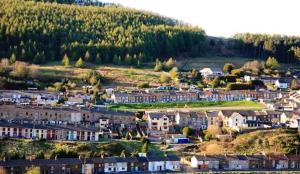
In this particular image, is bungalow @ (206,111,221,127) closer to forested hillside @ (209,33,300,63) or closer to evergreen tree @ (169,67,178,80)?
evergreen tree @ (169,67,178,80)


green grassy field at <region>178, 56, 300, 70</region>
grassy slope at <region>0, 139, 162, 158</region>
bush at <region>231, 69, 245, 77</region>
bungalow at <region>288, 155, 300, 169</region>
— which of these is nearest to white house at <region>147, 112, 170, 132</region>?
grassy slope at <region>0, 139, 162, 158</region>

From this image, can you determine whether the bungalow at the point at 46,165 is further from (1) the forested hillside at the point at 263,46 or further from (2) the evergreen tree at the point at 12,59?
(1) the forested hillside at the point at 263,46

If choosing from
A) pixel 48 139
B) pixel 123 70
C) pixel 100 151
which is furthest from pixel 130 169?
pixel 123 70

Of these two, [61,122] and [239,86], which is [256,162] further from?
[239,86]

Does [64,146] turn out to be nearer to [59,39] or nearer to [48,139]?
[48,139]

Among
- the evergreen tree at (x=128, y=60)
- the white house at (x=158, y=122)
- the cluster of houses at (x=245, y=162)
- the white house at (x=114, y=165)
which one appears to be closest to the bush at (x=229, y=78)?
the evergreen tree at (x=128, y=60)

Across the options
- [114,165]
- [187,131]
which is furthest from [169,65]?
[114,165]
